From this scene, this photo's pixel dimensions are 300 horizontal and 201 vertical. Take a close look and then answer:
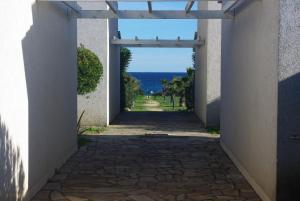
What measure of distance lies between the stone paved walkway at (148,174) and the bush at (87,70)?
3.38m

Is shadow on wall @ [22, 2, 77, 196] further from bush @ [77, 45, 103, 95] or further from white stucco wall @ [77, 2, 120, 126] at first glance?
white stucco wall @ [77, 2, 120, 126]

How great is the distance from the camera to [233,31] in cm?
1145

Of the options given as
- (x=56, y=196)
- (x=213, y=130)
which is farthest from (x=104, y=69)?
(x=56, y=196)

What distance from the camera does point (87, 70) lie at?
56.8 ft

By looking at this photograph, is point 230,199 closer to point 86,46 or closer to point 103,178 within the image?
point 103,178

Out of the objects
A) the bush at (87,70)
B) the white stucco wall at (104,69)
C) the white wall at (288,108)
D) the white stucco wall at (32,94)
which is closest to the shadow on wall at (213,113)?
the white stucco wall at (104,69)

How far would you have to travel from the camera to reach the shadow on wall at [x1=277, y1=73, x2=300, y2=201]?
22.3 ft

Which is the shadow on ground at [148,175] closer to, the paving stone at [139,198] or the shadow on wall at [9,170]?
the paving stone at [139,198]

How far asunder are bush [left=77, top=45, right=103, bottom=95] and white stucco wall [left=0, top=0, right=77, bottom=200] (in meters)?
5.86

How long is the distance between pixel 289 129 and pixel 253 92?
204cm

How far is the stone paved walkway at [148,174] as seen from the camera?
8.22m

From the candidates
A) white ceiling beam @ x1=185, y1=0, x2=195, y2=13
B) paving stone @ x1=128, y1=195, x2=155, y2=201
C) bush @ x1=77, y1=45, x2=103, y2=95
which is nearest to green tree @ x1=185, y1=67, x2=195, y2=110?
bush @ x1=77, y1=45, x2=103, y2=95

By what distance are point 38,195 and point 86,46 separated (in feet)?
36.4

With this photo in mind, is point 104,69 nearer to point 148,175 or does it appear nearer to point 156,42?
point 156,42
